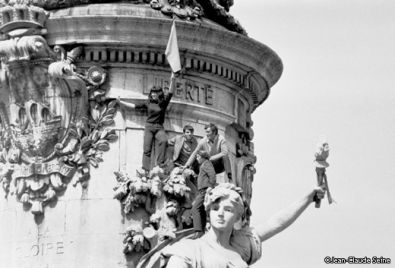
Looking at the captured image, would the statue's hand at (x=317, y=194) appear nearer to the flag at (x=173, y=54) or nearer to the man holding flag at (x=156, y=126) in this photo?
the flag at (x=173, y=54)

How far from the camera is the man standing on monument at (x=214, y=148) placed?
31438 millimetres

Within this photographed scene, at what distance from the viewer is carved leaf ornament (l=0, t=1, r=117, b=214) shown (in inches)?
1243

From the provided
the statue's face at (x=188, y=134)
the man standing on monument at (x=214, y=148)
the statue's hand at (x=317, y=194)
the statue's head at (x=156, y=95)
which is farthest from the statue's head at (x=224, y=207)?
the statue's face at (x=188, y=134)

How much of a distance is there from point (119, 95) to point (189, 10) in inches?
89.0

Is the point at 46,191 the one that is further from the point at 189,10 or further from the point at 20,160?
the point at 189,10

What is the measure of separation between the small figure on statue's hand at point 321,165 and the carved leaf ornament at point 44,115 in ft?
17.0

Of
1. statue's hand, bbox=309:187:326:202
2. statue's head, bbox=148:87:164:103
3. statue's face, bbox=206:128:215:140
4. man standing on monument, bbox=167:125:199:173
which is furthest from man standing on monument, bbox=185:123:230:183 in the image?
statue's hand, bbox=309:187:326:202

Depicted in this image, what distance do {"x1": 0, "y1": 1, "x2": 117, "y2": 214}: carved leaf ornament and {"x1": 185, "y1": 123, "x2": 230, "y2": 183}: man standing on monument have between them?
154 cm

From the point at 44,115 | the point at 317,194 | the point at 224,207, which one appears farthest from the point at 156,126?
the point at 224,207

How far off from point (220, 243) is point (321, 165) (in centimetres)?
209

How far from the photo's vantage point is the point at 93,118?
3178 centimetres

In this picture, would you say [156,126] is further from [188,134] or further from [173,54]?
[173,54]

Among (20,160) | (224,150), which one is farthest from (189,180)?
(20,160)

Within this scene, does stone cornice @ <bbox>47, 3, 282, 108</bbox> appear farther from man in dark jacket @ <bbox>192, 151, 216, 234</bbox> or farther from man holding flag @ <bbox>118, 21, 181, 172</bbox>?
man in dark jacket @ <bbox>192, 151, 216, 234</bbox>
